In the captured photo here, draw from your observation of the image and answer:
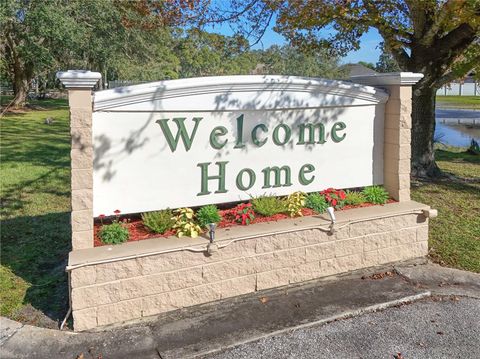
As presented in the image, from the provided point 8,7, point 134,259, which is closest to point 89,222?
point 134,259

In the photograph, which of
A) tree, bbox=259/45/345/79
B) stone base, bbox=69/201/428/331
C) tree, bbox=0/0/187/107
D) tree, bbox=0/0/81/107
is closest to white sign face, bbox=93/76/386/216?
stone base, bbox=69/201/428/331

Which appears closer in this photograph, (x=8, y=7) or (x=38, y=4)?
(x=8, y=7)

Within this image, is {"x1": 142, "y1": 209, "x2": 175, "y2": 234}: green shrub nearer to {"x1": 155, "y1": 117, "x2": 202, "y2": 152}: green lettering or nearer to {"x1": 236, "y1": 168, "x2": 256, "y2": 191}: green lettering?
{"x1": 155, "y1": 117, "x2": 202, "y2": 152}: green lettering

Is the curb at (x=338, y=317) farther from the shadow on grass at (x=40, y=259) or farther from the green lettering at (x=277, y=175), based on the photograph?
the green lettering at (x=277, y=175)

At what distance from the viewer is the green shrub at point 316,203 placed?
4.66 meters

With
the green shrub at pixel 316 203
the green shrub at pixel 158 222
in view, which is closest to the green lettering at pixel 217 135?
the green shrub at pixel 158 222

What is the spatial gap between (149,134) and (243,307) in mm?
1628

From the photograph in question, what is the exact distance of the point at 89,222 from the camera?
3.75 m

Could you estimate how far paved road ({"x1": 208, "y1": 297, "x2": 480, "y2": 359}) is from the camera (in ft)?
10.4

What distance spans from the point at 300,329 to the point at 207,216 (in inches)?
50.0

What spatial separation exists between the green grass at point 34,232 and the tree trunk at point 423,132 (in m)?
5.98

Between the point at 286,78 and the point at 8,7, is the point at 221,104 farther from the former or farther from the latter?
the point at 8,7

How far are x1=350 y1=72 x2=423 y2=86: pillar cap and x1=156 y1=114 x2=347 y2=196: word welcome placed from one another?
0.66 meters

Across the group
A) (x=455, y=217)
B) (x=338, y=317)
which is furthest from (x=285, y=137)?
(x=455, y=217)
